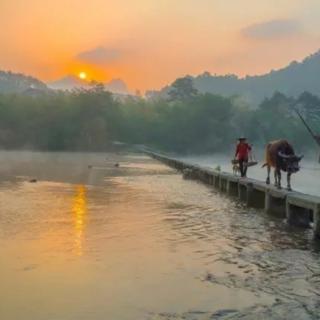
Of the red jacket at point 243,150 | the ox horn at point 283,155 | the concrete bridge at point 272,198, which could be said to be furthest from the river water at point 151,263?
the red jacket at point 243,150

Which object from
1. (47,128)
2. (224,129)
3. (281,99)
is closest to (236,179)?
(47,128)

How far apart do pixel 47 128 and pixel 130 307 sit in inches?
3527

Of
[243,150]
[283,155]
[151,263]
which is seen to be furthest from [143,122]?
[151,263]

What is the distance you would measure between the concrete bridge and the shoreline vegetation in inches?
2506

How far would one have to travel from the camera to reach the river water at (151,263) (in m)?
8.68

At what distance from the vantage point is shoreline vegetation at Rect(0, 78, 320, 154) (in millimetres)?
96250

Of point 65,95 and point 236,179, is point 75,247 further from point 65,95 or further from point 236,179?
point 65,95

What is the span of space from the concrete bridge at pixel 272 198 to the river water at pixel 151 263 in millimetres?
514

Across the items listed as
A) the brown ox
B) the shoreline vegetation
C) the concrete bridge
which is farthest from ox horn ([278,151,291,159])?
the shoreline vegetation

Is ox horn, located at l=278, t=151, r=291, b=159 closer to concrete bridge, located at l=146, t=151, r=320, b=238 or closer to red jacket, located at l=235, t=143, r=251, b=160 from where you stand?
concrete bridge, located at l=146, t=151, r=320, b=238

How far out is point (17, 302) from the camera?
888 centimetres

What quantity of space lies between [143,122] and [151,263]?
333 ft

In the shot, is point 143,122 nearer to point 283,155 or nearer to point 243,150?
point 243,150

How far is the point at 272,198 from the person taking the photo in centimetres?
2019
